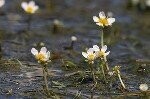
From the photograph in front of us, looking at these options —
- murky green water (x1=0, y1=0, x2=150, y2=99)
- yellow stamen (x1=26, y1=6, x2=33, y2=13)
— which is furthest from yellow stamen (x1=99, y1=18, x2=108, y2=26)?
yellow stamen (x1=26, y1=6, x2=33, y2=13)

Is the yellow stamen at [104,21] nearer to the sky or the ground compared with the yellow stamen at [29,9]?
nearer to the ground

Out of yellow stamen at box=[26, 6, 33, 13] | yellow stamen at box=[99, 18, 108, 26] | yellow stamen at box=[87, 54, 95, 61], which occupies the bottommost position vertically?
yellow stamen at box=[87, 54, 95, 61]

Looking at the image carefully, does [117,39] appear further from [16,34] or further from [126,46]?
[16,34]

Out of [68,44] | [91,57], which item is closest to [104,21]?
[91,57]

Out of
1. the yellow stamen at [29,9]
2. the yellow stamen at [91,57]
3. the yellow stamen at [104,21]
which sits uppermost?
the yellow stamen at [29,9]

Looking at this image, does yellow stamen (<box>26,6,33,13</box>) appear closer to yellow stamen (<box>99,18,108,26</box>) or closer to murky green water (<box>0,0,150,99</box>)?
murky green water (<box>0,0,150,99</box>)

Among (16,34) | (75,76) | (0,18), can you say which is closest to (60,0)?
(0,18)

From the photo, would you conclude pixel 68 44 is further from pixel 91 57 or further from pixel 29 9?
pixel 91 57

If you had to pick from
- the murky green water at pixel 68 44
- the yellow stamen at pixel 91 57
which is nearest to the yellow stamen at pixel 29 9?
the murky green water at pixel 68 44

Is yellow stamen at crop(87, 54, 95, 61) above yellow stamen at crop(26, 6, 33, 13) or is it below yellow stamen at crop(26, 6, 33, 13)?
below

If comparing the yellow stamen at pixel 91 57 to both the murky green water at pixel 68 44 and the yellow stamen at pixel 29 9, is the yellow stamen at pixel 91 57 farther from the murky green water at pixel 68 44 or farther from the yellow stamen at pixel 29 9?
the yellow stamen at pixel 29 9
